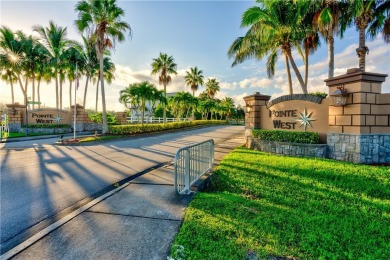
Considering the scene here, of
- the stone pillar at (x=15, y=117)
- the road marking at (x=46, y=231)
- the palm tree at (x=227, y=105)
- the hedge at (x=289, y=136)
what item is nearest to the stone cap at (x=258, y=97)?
the hedge at (x=289, y=136)

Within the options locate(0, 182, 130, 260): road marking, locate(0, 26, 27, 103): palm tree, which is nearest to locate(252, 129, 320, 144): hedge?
locate(0, 182, 130, 260): road marking

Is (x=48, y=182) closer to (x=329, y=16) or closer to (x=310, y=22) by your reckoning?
(x=329, y=16)

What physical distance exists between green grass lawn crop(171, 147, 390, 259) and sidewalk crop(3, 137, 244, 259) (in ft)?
1.02

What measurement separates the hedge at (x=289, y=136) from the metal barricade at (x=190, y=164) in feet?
13.9

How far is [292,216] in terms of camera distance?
3.66 metres

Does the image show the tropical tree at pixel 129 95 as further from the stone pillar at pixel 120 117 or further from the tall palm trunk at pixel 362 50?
the tall palm trunk at pixel 362 50

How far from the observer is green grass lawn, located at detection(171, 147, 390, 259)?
2.72 m

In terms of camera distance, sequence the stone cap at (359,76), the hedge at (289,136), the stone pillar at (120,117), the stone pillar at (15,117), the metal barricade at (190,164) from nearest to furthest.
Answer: the metal barricade at (190,164)
the stone cap at (359,76)
the hedge at (289,136)
the stone pillar at (15,117)
the stone pillar at (120,117)

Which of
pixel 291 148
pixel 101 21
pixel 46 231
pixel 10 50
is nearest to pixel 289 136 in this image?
pixel 291 148

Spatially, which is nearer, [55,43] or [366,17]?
[366,17]

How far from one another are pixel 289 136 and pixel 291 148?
1.73 feet

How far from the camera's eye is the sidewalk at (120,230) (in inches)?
106

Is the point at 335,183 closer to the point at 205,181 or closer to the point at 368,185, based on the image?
the point at 368,185

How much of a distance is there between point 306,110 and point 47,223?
9.43 meters
